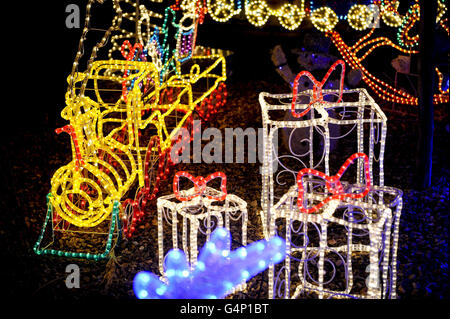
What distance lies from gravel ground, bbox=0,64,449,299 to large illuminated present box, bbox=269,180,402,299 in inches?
12.6

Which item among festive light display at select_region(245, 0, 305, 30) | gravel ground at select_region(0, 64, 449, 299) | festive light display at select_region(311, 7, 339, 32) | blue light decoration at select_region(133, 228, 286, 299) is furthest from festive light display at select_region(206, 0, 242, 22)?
blue light decoration at select_region(133, 228, 286, 299)

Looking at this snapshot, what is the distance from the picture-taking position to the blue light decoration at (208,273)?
421 centimetres

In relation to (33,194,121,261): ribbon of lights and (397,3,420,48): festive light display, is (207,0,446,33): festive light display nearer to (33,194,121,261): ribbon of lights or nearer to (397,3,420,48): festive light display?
(397,3,420,48): festive light display

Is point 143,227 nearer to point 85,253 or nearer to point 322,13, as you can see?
point 85,253

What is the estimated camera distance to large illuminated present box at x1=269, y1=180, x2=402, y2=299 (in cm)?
395

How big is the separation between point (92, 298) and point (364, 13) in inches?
284

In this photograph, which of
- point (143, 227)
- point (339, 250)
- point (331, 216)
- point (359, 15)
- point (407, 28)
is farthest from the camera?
point (407, 28)

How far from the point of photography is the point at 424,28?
21.5 ft

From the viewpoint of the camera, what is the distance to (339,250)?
5.03m

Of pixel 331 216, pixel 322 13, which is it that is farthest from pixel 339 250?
pixel 322 13

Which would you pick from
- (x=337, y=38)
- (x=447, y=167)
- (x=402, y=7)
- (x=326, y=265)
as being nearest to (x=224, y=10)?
(x=337, y=38)

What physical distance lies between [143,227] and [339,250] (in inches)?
87.4

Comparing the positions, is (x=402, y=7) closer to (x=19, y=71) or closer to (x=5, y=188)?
(x=19, y=71)

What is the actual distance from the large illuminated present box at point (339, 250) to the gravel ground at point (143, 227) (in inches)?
12.6
